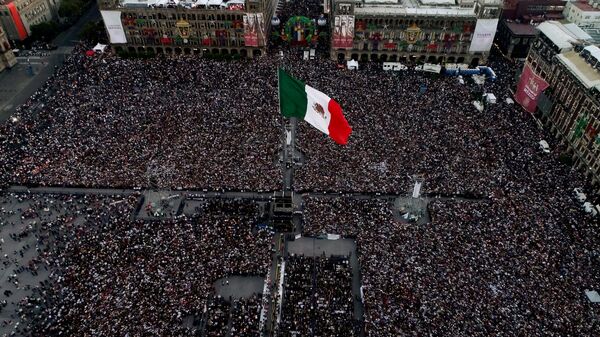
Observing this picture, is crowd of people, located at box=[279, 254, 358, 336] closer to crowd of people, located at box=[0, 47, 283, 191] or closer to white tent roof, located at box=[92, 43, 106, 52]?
crowd of people, located at box=[0, 47, 283, 191]

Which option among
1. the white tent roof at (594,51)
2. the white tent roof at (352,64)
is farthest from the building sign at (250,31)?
the white tent roof at (594,51)

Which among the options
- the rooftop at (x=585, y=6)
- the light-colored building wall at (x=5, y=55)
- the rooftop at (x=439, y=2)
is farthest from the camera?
the rooftop at (x=585, y=6)

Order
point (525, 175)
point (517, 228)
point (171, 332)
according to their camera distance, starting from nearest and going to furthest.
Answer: point (171, 332)
point (517, 228)
point (525, 175)

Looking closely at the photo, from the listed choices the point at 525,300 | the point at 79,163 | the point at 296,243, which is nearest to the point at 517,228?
the point at 525,300

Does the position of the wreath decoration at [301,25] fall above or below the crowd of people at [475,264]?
above

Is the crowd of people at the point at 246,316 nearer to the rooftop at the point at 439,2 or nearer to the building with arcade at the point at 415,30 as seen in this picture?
the building with arcade at the point at 415,30

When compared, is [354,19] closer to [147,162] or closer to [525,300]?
[147,162]

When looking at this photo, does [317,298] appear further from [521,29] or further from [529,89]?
[521,29]
